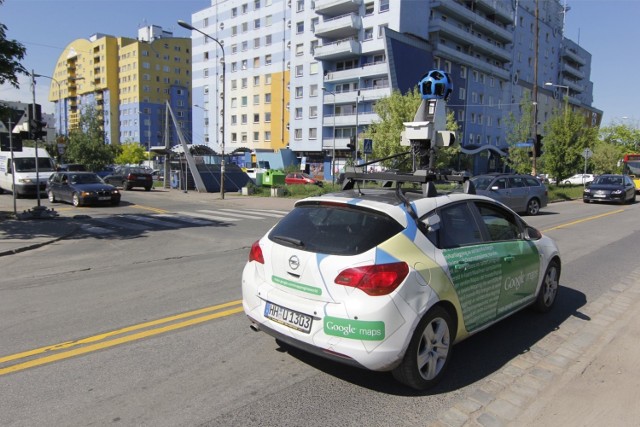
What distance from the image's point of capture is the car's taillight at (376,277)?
11.1ft

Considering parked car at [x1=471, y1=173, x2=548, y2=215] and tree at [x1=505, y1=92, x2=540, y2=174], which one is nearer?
parked car at [x1=471, y1=173, x2=548, y2=215]

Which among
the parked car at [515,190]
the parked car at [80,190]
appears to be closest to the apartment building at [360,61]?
the parked car at [515,190]

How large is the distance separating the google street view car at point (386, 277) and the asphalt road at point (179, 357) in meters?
0.34

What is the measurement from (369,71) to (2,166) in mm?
36648

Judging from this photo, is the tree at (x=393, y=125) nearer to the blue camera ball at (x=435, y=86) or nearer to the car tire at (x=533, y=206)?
the car tire at (x=533, y=206)

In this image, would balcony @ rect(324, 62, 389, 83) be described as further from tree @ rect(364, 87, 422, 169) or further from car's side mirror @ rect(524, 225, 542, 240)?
car's side mirror @ rect(524, 225, 542, 240)

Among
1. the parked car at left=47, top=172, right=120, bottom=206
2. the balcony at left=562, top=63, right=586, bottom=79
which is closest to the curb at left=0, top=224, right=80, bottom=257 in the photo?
the parked car at left=47, top=172, right=120, bottom=206

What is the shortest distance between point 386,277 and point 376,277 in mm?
75

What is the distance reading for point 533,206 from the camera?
60.3ft

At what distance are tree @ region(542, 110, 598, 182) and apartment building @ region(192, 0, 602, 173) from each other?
14.0 meters

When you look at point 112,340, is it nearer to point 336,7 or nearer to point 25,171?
point 25,171

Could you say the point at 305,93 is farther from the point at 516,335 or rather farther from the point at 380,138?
the point at 516,335

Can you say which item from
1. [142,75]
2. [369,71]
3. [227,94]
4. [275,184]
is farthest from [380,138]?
[142,75]

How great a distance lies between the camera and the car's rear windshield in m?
3.62
